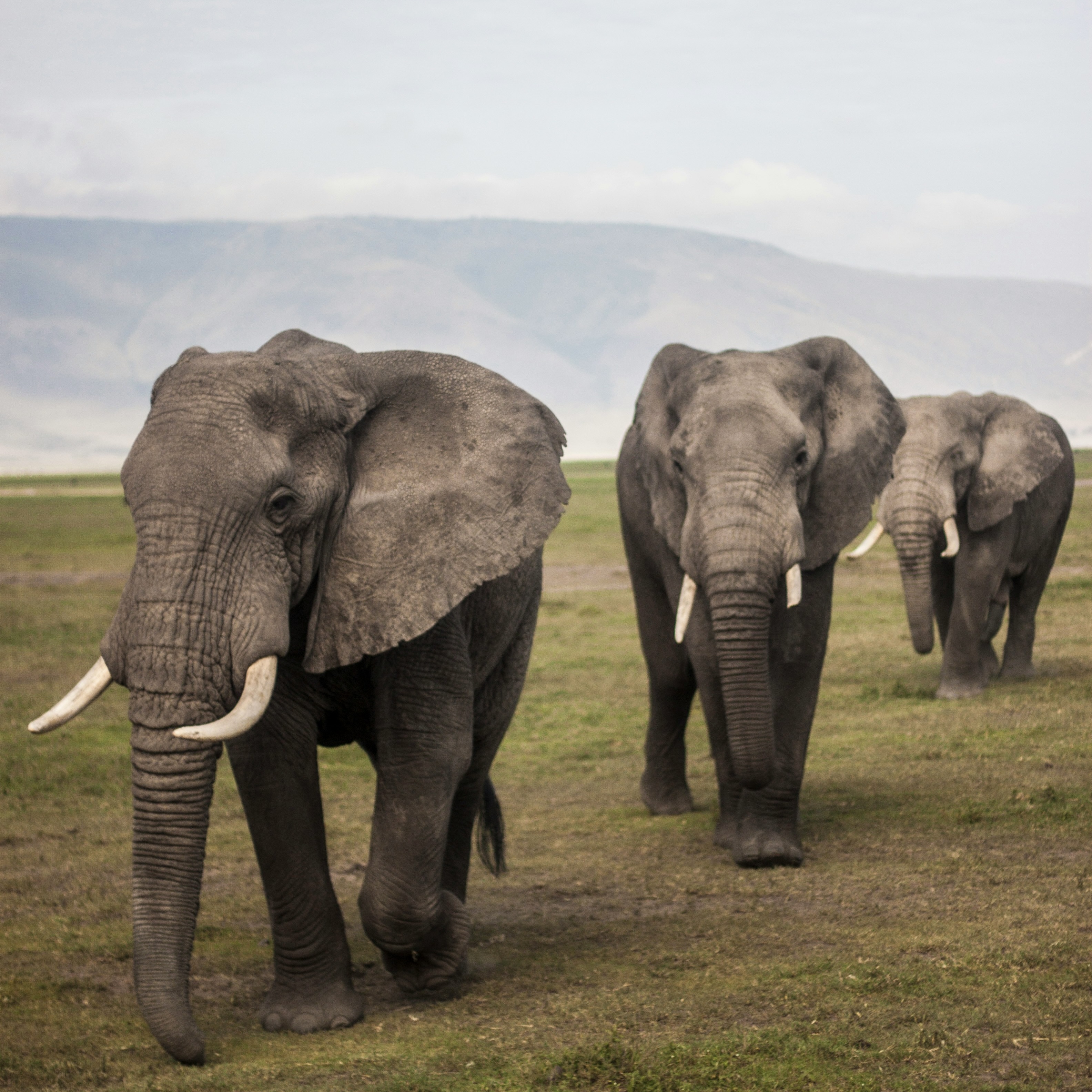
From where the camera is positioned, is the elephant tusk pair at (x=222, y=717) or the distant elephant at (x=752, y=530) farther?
the distant elephant at (x=752, y=530)

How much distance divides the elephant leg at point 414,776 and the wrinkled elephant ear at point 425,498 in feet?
1.09

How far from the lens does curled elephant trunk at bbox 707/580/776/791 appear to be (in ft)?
25.0

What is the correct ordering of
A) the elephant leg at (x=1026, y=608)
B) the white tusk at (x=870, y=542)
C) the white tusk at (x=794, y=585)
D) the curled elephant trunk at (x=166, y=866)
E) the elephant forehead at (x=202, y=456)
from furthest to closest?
the elephant leg at (x=1026, y=608)
the white tusk at (x=870, y=542)
the white tusk at (x=794, y=585)
the elephant forehead at (x=202, y=456)
the curled elephant trunk at (x=166, y=866)

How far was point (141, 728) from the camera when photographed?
476 cm

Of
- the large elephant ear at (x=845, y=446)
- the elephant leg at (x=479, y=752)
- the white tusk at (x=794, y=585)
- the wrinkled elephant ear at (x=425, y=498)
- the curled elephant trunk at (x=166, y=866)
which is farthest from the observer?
the large elephant ear at (x=845, y=446)

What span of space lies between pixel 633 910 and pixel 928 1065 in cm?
266

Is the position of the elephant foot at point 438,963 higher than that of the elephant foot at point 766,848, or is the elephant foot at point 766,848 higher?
the elephant foot at point 438,963

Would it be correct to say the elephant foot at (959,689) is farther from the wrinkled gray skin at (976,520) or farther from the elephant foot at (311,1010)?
the elephant foot at (311,1010)

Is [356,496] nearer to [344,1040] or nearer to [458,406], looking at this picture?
[458,406]

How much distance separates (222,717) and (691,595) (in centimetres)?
391

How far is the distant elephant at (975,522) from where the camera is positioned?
1335 centimetres

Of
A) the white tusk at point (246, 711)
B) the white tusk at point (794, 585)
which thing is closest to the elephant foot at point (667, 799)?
the white tusk at point (794, 585)

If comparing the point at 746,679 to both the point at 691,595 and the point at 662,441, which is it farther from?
the point at 662,441

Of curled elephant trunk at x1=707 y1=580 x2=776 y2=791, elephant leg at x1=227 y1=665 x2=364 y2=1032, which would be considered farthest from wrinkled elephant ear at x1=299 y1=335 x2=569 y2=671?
curled elephant trunk at x1=707 y1=580 x2=776 y2=791
